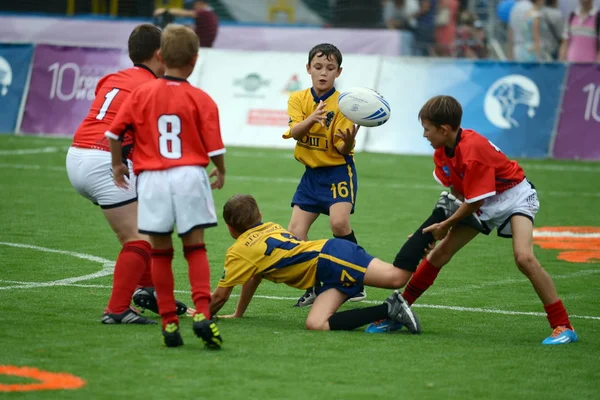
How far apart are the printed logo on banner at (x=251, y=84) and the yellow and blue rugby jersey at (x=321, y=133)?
1034 cm

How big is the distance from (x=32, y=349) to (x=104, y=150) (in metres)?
1.65

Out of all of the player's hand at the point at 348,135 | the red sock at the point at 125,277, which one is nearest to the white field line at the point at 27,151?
the player's hand at the point at 348,135

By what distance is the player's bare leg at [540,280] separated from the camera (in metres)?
6.50

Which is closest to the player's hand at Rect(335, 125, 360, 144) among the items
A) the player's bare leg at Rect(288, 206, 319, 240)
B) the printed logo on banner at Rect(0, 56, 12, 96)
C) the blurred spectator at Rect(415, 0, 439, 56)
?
the player's bare leg at Rect(288, 206, 319, 240)

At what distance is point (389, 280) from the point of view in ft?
22.0

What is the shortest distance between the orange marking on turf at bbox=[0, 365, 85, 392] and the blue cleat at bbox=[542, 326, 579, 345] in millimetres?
3036

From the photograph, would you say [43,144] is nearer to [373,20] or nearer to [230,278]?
[373,20]

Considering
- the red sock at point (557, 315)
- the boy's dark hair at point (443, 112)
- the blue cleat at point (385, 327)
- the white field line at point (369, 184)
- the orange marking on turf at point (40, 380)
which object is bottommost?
the white field line at point (369, 184)

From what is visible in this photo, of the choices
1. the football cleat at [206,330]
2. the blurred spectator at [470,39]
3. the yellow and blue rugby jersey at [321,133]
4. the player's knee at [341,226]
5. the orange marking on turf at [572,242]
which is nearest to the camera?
the football cleat at [206,330]

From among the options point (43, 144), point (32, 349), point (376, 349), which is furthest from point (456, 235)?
point (43, 144)

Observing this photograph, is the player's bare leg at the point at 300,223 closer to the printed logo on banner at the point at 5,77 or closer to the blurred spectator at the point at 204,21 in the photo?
the printed logo on banner at the point at 5,77

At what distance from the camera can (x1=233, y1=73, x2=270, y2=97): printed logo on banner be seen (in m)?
18.6

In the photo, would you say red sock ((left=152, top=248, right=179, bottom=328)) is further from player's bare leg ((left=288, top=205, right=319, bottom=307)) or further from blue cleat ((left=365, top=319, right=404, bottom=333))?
player's bare leg ((left=288, top=205, right=319, bottom=307))

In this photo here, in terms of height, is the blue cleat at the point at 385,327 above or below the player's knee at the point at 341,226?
below
